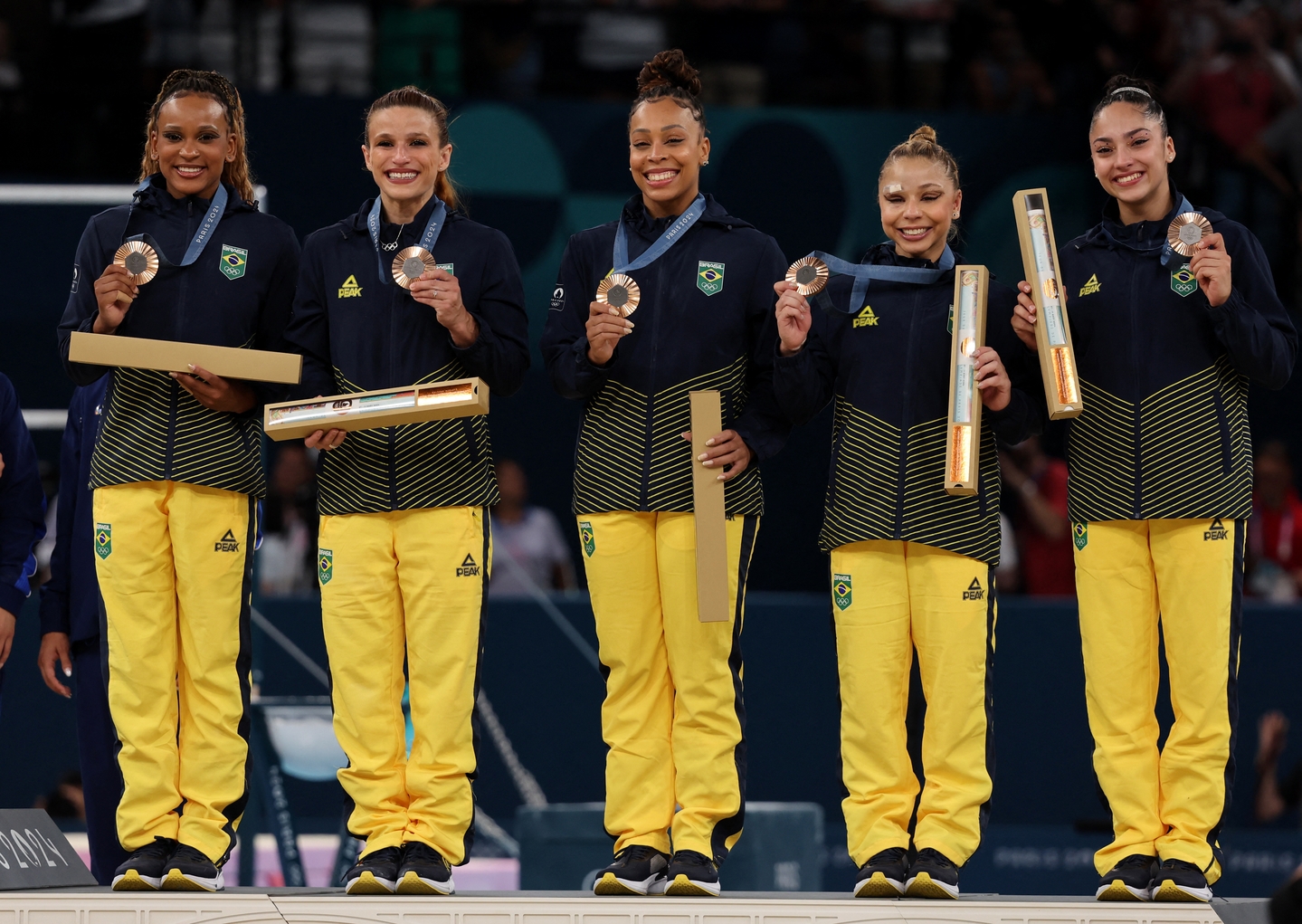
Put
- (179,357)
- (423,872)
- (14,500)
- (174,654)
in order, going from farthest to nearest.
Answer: (14,500), (174,654), (179,357), (423,872)

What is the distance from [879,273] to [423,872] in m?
1.99

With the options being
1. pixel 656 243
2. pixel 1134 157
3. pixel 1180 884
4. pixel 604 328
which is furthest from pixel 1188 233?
pixel 1180 884

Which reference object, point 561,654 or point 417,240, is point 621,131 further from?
point 417,240

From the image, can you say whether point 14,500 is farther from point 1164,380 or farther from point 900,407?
point 1164,380

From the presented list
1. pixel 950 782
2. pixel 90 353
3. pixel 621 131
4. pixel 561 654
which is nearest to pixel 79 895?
→ pixel 90 353

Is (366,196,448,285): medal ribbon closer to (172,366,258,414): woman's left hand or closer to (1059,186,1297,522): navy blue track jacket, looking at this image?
(172,366,258,414): woman's left hand

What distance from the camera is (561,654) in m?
8.05

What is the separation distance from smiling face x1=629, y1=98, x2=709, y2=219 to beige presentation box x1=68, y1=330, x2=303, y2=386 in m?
1.08

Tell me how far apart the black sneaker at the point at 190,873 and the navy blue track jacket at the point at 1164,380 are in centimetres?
249

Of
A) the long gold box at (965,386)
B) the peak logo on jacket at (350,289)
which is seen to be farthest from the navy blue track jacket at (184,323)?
the long gold box at (965,386)

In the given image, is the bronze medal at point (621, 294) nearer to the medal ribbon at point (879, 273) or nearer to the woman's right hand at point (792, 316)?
the woman's right hand at point (792, 316)

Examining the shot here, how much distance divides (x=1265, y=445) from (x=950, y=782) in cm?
547

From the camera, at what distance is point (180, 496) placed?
4.25m

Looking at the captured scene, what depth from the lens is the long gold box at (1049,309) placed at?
4.10 m
